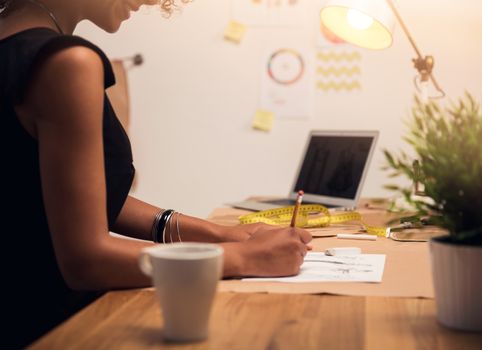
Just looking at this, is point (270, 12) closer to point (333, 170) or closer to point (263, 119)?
point (263, 119)

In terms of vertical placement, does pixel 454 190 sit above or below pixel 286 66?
below

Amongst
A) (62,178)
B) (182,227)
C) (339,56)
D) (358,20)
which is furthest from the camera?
(339,56)

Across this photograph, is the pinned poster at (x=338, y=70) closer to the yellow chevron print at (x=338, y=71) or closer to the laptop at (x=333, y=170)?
the yellow chevron print at (x=338, y=71)

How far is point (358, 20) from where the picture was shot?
1865mm

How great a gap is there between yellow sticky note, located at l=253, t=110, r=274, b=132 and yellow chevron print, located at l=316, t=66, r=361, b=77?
0.28m

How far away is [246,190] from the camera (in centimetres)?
281

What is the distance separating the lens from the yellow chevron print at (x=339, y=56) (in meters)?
2.69

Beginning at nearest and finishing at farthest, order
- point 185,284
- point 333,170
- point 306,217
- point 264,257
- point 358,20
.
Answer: point 185,284 < point 264,257 < point 306,217 < point 358,20 < point 333,170

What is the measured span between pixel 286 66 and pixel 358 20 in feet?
2.93

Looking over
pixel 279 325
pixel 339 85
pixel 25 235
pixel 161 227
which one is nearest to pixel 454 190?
pixel 279 325

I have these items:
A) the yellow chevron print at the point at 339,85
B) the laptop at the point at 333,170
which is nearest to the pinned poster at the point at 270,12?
the yellow chevron print at the point at 339,85

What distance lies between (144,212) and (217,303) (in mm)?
588

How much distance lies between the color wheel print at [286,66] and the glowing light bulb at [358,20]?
855mm

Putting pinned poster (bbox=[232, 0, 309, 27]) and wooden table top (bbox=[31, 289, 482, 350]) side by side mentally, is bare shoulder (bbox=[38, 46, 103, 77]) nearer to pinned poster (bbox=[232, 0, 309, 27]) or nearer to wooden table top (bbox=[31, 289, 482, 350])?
wooden table top (bbox=[31, 289, 482, 350])
